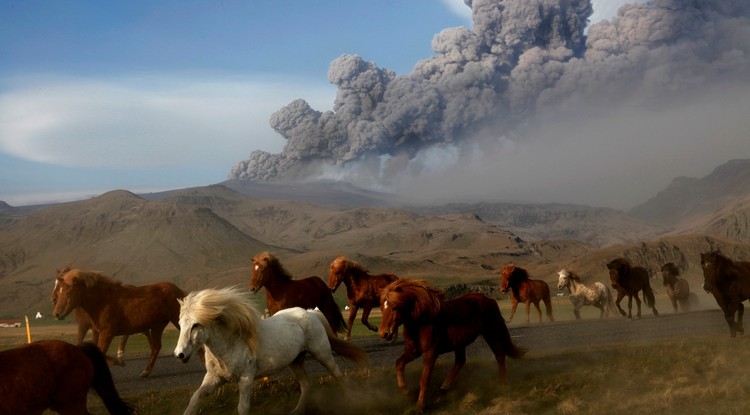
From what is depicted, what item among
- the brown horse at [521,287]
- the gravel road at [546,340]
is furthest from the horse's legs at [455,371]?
the brown horse at [521,287]

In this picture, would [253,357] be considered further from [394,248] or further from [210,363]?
[394,248]

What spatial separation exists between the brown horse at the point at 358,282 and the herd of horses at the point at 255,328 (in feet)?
0.11

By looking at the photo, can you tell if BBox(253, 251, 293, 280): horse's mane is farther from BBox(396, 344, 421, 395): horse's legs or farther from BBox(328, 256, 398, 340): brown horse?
BBox(396, 344, 421, 395): horse's legs

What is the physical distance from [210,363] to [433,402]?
4.35 meters

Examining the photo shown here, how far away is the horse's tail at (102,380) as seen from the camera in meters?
11.2

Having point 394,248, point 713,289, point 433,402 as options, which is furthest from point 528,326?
point 394,248

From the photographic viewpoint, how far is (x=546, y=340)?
23.5 m

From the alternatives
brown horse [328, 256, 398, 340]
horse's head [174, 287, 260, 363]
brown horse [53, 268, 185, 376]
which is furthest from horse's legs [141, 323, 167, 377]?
horse's head [174, 287, 260, 363]

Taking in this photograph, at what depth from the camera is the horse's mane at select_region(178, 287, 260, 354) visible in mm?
11945

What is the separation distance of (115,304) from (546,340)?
1283 centimetres

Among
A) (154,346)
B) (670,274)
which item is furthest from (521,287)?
(154,346)

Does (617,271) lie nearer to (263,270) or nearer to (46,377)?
(263,270)

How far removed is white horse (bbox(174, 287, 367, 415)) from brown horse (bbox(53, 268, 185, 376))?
5886 mm

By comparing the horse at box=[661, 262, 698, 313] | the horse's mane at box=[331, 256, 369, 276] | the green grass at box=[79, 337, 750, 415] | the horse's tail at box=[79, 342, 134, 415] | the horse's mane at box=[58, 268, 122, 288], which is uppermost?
the horse's mane at box=[58, 268, 122, 288]
